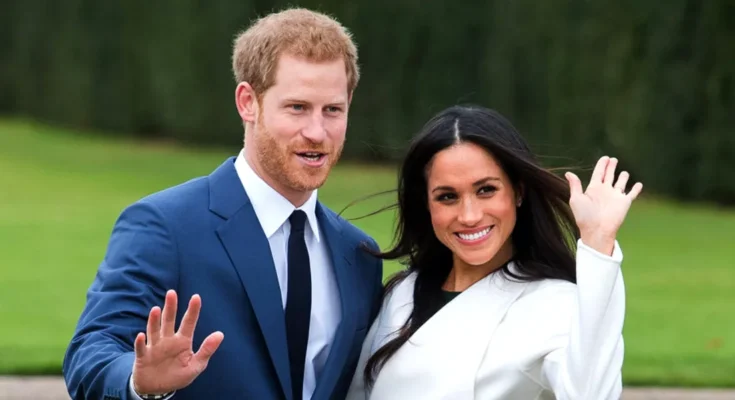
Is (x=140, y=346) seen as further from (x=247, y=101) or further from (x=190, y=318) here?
(x=247, y=101)

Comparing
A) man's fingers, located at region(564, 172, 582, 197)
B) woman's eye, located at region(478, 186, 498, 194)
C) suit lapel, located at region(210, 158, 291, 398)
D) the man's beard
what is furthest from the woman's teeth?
suit lapel, located at region(210, 158, 291, 398)

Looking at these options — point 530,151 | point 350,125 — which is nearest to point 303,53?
point 530,151

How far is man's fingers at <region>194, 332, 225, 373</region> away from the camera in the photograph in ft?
9.04

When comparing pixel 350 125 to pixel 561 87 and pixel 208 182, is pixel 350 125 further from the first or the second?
pixel 208 182

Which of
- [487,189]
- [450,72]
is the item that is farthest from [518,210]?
[450,72]

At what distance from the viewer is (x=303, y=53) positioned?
3.32 meters

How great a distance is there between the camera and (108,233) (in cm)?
1116

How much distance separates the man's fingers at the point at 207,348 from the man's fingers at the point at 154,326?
0.10 meters

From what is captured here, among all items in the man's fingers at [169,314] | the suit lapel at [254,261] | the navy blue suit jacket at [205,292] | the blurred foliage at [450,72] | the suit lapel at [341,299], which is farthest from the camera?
the blurred foliage at [450,72]

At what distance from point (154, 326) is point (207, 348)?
0.42 feet

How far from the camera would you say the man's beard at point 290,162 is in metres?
3.33

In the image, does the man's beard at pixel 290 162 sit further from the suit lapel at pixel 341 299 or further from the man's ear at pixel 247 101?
the suit lapel at pixel 341 299

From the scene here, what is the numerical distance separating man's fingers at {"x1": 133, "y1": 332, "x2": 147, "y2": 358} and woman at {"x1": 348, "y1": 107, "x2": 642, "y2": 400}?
90cm

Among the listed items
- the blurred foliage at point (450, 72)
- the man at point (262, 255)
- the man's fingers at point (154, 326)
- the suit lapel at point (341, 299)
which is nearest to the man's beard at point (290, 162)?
the man at point (262, 255)
